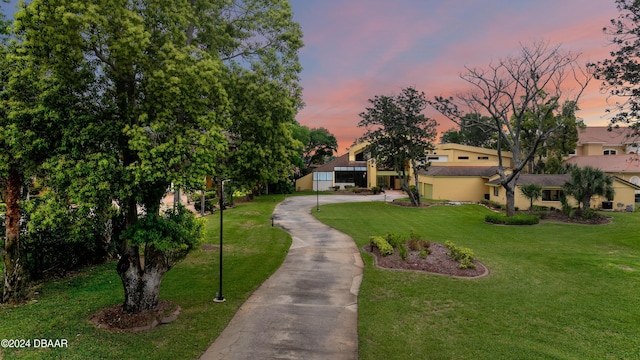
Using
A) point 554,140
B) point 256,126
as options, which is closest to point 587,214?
point 554,140

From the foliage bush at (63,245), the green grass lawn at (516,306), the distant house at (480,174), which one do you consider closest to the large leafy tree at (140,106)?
the foliage bush at (63,245)

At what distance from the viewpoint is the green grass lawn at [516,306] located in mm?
8141

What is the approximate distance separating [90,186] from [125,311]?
4.20 m

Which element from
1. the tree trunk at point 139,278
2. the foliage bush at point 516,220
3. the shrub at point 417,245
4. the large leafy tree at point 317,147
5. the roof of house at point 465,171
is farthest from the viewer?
the large leafy tree at point 317,147

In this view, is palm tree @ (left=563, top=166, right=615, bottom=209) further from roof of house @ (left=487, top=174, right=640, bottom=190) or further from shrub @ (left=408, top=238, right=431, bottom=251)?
shrub @ (left=408, top=238, right=431, bottom=251)

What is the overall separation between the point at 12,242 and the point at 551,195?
39140 millimetres

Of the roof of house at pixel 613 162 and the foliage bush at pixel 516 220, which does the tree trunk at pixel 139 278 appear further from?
the roof of house at pixel 613 162

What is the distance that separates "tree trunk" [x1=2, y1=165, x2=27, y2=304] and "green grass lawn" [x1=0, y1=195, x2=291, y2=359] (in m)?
0.50

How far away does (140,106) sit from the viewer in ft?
29.4

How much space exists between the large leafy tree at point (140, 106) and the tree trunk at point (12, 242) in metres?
3.16

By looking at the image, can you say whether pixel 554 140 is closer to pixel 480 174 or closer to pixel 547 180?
pixel 480 174

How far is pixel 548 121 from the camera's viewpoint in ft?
147

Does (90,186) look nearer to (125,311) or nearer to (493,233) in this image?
(125,311)

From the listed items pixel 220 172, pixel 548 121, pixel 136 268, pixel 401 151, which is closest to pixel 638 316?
pixel 220 172
